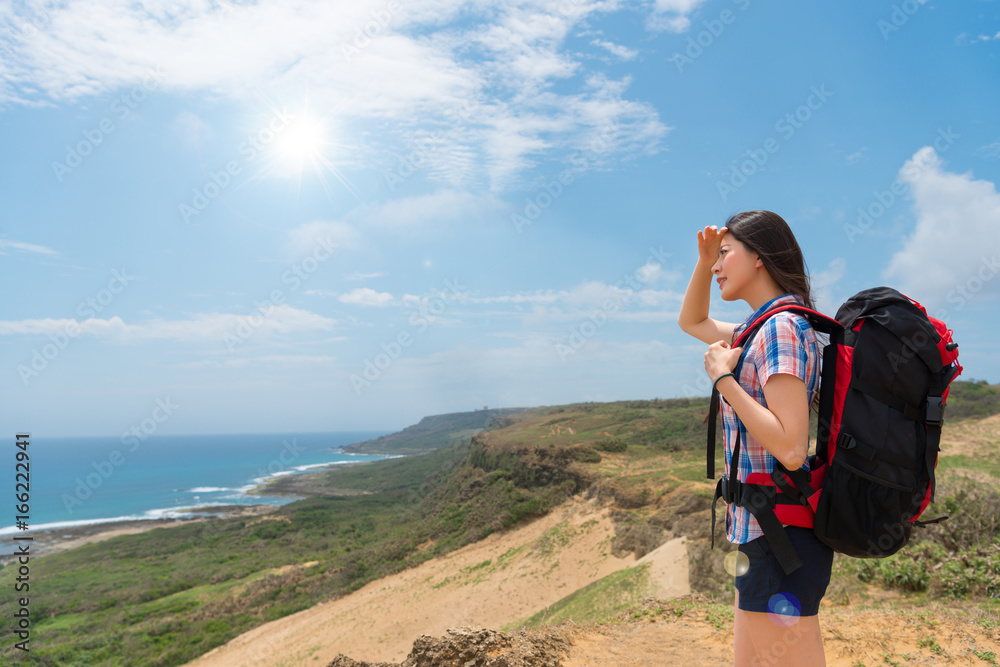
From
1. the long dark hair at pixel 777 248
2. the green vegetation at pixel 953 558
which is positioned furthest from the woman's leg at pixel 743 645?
the green vegetation at pixel 953 558

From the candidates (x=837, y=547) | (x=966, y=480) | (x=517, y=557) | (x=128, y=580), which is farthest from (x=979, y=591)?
(x=128, y=580)

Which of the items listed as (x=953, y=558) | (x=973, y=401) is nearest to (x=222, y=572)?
(x=953, y=558)

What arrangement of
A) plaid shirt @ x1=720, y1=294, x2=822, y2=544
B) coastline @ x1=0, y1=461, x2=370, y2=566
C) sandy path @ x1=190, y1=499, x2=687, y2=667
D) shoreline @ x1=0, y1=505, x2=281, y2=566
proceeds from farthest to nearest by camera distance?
1. coastline @ x1=0, y1=461, x2=370, y2=566
2. shoreline @ x1=0, y1=505, x2=281, y2=566
3. sandy path @ x1=190, y1=499, x2=687, y2=667
4. plaid shirt @ x1=720, y1=294, x2=822, y2=544

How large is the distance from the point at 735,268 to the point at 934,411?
0.75 meters

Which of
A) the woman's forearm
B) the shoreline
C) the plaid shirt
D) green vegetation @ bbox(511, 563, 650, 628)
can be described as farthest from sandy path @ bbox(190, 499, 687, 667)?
the shoreline

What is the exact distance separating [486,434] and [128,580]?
75.1ft

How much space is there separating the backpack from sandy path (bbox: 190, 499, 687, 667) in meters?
9.67

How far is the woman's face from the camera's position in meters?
1.99

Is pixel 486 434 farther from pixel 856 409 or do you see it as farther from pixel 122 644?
pixel 856 409

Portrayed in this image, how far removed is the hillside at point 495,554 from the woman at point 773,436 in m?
5.92

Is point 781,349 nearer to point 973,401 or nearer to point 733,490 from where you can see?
point 733,490

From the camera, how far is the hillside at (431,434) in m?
99.6

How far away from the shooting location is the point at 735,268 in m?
2.00

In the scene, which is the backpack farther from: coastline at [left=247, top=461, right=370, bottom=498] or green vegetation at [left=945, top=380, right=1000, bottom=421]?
coastline at [left=247, top=461, right=370, bottom=498]
